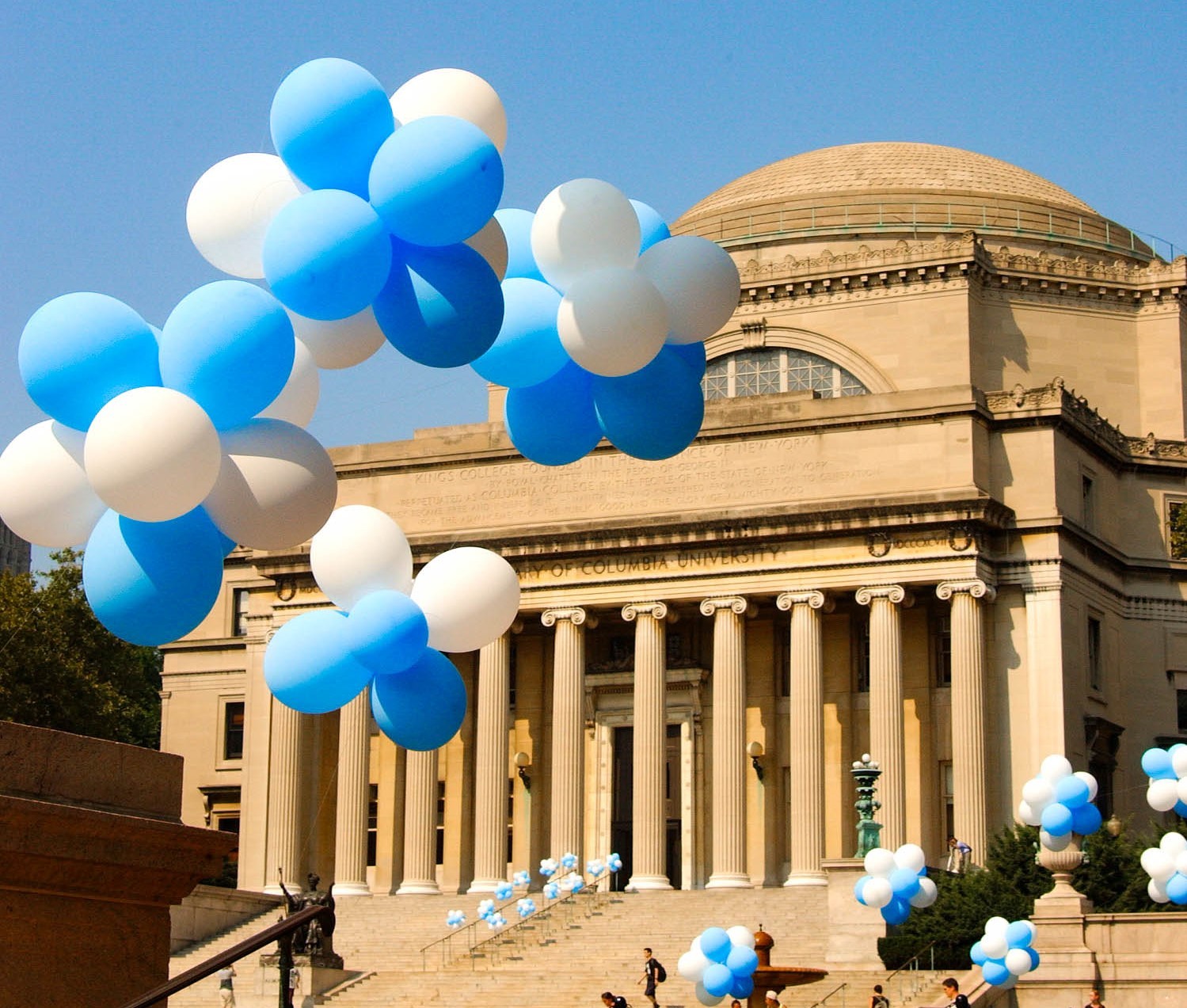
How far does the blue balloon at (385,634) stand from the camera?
14.3 metres

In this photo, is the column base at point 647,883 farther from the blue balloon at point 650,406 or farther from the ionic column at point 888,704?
the blue balloon at point 650,406

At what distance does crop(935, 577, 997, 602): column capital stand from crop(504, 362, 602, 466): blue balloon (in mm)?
40768

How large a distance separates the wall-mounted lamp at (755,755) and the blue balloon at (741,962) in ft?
99.0

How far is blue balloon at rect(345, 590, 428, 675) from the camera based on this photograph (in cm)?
1430

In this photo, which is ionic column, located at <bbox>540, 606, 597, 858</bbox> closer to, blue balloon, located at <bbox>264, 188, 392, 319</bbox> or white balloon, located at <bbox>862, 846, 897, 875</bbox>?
white balloon, located at <bbox>862, 846, 897, 875</bbox>

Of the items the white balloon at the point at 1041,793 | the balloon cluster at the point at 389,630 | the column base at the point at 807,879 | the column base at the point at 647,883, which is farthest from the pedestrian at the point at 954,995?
the column base at the point at 647,883

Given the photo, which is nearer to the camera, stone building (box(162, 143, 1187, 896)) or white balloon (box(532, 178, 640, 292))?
white balloon (box(532, 178, 640, 292))

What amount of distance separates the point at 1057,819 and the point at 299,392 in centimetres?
2289

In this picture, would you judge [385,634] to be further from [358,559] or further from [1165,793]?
[1165,793]

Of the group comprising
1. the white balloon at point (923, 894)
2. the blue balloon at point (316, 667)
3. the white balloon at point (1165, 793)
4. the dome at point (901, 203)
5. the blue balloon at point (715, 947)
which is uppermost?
the dome at point (901, 203)

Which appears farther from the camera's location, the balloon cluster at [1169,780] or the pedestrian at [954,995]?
the balloon cluster at [1169,780]

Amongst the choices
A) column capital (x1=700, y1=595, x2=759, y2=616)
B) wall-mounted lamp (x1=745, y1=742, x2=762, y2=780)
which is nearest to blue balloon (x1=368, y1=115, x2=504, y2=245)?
column capital (x1=700, y1=595, x2=759, y2=616)

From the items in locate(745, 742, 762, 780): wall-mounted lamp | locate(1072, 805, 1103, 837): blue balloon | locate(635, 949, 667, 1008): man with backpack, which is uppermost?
locate(745, 742, 762, 780): wall-mounted lamp

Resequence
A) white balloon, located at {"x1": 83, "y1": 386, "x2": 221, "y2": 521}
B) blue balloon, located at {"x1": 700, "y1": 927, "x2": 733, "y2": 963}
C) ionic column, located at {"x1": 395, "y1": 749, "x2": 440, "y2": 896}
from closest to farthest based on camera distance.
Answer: white balloon, located at {"x1": 83, "y1": 386, "x2": 221, "y2": 521}
blue balloon, located at {"x1": 700, "y1": 927, "x2": 733, "y2": 963}
ionic column, located at {"x1": 395, "y1": 749, "x2": 440, "y2": 896}
